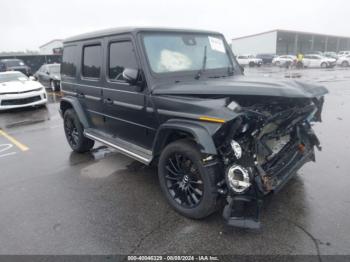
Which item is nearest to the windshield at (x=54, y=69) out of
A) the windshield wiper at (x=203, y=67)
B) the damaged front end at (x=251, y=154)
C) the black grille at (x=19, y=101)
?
the black grille at (x=19, y=101)

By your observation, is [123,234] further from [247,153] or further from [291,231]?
[291,231]

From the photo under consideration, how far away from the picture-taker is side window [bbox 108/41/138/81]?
379 cm

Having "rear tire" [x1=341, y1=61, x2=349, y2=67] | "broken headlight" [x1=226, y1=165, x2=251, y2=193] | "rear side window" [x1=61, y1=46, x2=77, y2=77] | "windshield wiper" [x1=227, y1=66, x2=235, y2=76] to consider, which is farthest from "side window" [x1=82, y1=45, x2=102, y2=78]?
"rear tire" [x1=341, y1=61, x2=349, y2=67]

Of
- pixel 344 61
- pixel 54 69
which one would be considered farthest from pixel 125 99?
pixel 344 61

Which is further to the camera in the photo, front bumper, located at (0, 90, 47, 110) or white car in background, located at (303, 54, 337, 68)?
white car in background, located at (303, 54, 337, 68)

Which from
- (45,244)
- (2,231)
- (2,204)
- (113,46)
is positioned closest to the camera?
(45,244)

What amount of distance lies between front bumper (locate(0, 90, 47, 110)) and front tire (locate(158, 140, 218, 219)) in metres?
8.46

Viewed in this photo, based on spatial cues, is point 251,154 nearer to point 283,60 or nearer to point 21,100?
point 21,100

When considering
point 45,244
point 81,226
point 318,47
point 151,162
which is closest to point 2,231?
point 45,244

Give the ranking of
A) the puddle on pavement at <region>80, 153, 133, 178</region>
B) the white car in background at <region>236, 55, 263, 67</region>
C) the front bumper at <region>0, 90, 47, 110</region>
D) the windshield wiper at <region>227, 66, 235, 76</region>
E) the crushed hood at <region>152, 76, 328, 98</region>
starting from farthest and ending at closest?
the white car in background at <region>236, 55, 263, 67</region>, the front bumper at <region>0, 90, 47, 110</region>, the puddle on pavement at <region>80, 153, 133, 178</region>, the windshield wiper at <region>227, 66, 235, 76</region>, the crushed hood at <region>152, 76, 328, 98</region>

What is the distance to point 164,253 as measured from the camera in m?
2.77

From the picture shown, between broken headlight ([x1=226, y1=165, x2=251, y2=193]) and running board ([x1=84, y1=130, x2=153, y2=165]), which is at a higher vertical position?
broken headlight ([x1=226, y1=165, x2=251, y2=193])

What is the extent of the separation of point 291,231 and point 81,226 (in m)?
2.25

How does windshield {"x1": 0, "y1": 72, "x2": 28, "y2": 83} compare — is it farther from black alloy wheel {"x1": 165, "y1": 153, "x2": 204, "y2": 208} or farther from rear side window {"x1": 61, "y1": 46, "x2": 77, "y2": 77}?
black alloy wheel {"x1": 165, "y1": 153, "x2": 204, "y2": 208}
